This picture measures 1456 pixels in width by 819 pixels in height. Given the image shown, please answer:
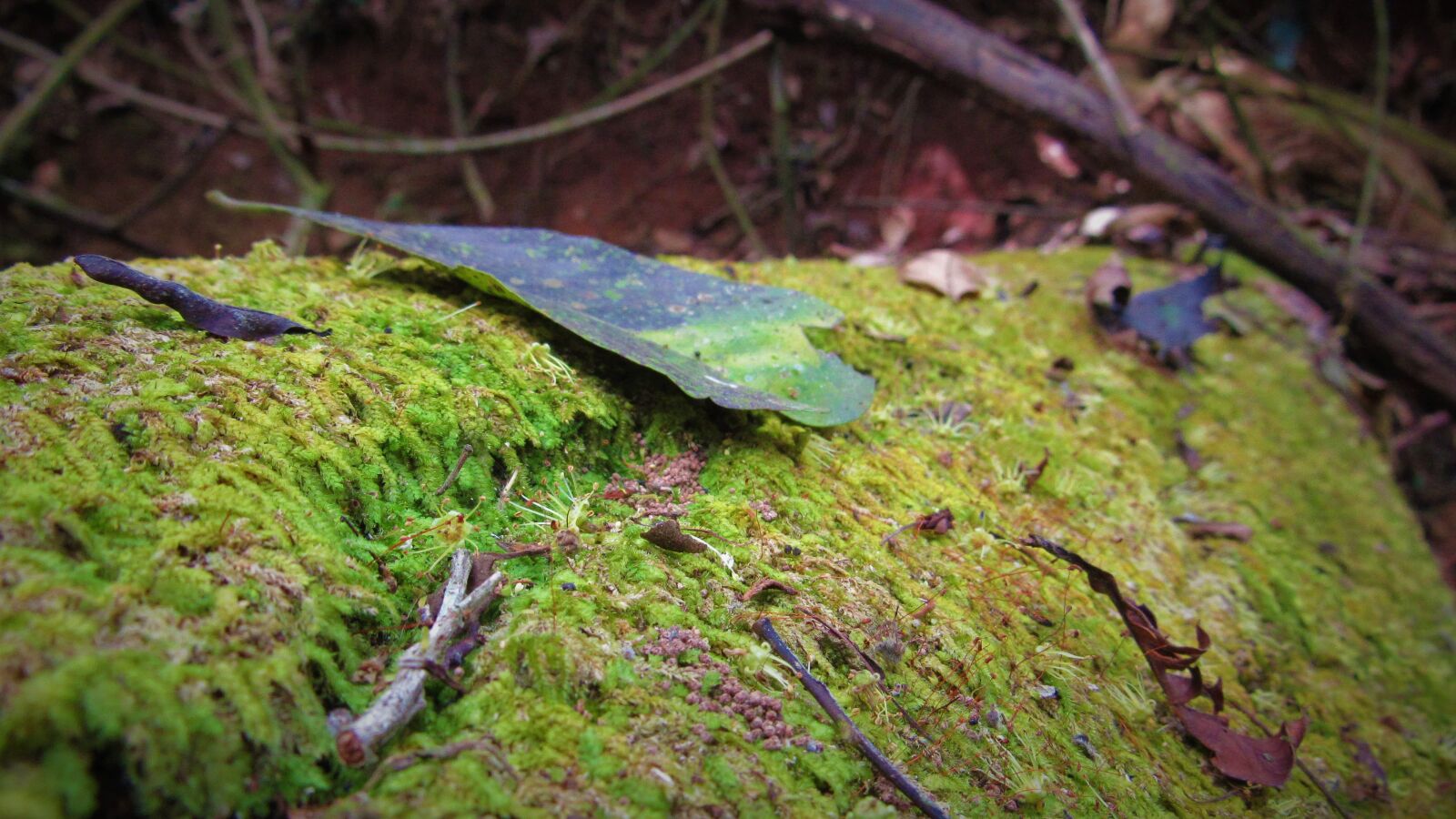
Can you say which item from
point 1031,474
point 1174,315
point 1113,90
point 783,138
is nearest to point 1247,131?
point 1113,90

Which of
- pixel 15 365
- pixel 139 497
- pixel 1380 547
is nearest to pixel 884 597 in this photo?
pixel 139 497

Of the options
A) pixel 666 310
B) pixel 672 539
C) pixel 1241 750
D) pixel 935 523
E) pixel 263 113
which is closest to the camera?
pixel 672 539

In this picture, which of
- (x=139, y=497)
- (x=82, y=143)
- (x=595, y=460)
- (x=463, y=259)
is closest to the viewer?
(x=139, y=497)

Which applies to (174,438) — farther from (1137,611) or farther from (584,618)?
(1137,611)

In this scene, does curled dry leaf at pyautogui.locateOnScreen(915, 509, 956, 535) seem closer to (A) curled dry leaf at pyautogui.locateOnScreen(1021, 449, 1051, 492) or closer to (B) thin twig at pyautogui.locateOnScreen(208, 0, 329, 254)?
(A) curled dry leaf at pyautogui.locateOnScreen(1021, 449, 1051, 492)

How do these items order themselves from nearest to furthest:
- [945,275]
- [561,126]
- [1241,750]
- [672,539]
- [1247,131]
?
[672,539] < [1241,750] < [945,275] < [1247,131] < [561,126]

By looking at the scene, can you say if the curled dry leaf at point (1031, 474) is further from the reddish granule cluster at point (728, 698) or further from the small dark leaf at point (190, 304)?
the small dark leaf at point (190, 304)

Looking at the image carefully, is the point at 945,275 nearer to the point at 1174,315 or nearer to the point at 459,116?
the point at 1174,315
